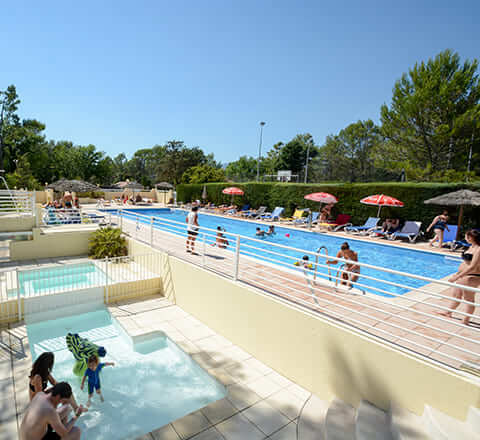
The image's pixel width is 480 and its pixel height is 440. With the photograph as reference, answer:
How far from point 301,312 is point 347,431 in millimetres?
1557

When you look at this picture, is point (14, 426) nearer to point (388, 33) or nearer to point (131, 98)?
point (388, 33)

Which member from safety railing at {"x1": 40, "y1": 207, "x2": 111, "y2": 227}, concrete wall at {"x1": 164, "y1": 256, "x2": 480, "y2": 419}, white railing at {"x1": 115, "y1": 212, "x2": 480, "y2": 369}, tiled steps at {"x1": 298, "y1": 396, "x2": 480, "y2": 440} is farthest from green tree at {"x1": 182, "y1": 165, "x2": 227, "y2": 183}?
tiled steps at {"x1": 298, "y1": 396, "x2": 480, "y2": 440}

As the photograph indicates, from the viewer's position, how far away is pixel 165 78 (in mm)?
22156

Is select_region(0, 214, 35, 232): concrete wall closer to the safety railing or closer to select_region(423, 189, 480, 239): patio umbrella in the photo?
the safety railing

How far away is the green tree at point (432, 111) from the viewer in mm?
20828

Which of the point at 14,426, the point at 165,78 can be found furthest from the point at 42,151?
the point at 14,426

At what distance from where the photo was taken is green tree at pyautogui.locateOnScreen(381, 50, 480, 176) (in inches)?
820

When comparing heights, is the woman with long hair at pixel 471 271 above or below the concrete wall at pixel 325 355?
above

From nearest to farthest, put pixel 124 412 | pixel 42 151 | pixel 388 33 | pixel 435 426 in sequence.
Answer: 1. pixel 435 426
2. pixel 124 412
3. pixel 388 33
4. pixel 42 151

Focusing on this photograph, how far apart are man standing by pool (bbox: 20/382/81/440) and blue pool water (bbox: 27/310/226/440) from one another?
958mm

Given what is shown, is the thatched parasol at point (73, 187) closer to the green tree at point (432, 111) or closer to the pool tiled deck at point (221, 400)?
the pool tiled deck at point (221, 400)

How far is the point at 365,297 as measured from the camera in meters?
4.14

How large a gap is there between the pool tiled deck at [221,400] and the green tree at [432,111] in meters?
24.8

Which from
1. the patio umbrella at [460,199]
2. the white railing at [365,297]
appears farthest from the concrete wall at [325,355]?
the patio umbrella at [460,199]
